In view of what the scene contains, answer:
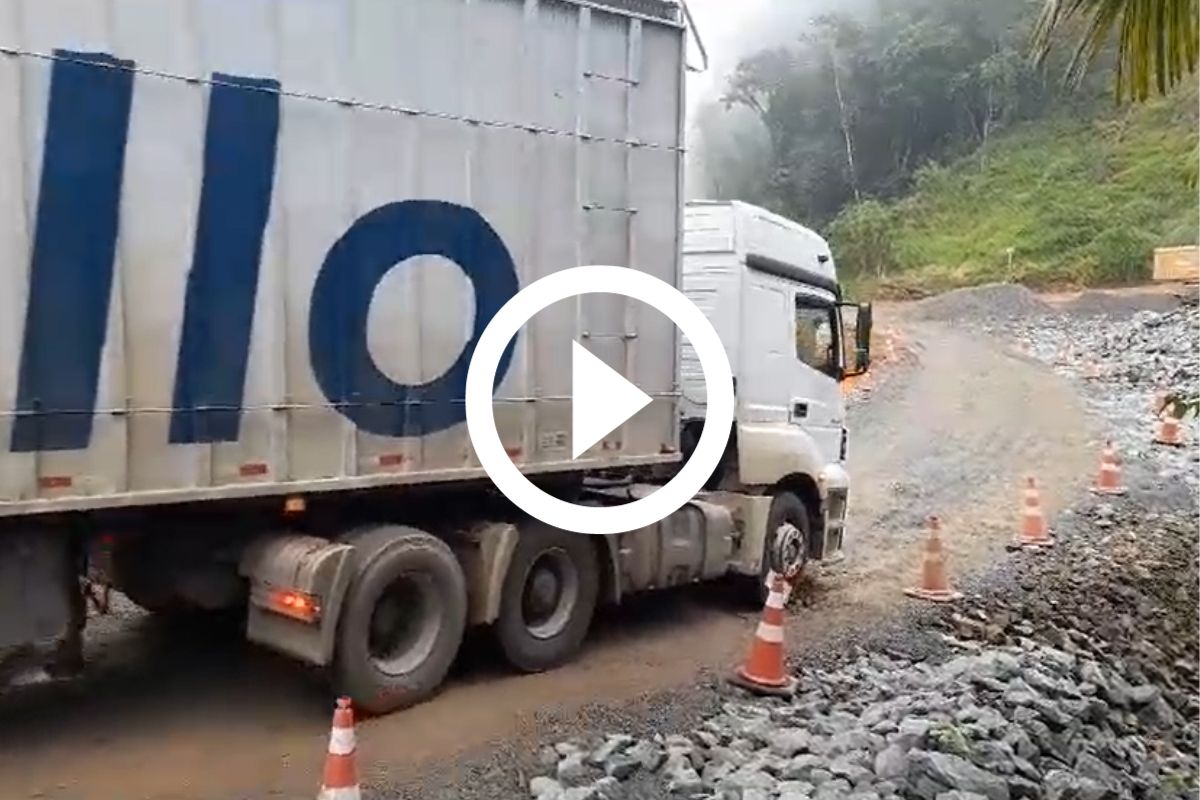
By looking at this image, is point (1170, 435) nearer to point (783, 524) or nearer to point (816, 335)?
point (816, 335)

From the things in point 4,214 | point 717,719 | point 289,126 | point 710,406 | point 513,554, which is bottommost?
point 717,719

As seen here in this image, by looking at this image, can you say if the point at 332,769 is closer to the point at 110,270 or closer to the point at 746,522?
the point at 110,270

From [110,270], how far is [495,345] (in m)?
2.10

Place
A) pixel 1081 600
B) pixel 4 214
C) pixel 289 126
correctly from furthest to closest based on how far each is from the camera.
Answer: pixel 1081 600 < pixel 289 126 < pixel 4 214

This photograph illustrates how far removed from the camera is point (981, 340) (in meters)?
29.5

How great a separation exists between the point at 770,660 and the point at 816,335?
130 inches

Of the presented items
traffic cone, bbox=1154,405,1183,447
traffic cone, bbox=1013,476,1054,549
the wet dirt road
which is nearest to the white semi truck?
the wet dirt road

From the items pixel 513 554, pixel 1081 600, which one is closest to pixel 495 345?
pixel 513 554

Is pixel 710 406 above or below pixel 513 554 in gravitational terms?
above

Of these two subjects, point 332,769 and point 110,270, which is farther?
point 110,270

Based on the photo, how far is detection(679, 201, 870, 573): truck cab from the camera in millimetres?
8664

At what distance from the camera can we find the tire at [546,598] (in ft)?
22.7

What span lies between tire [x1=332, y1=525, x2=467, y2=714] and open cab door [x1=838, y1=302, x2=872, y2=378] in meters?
4.26
